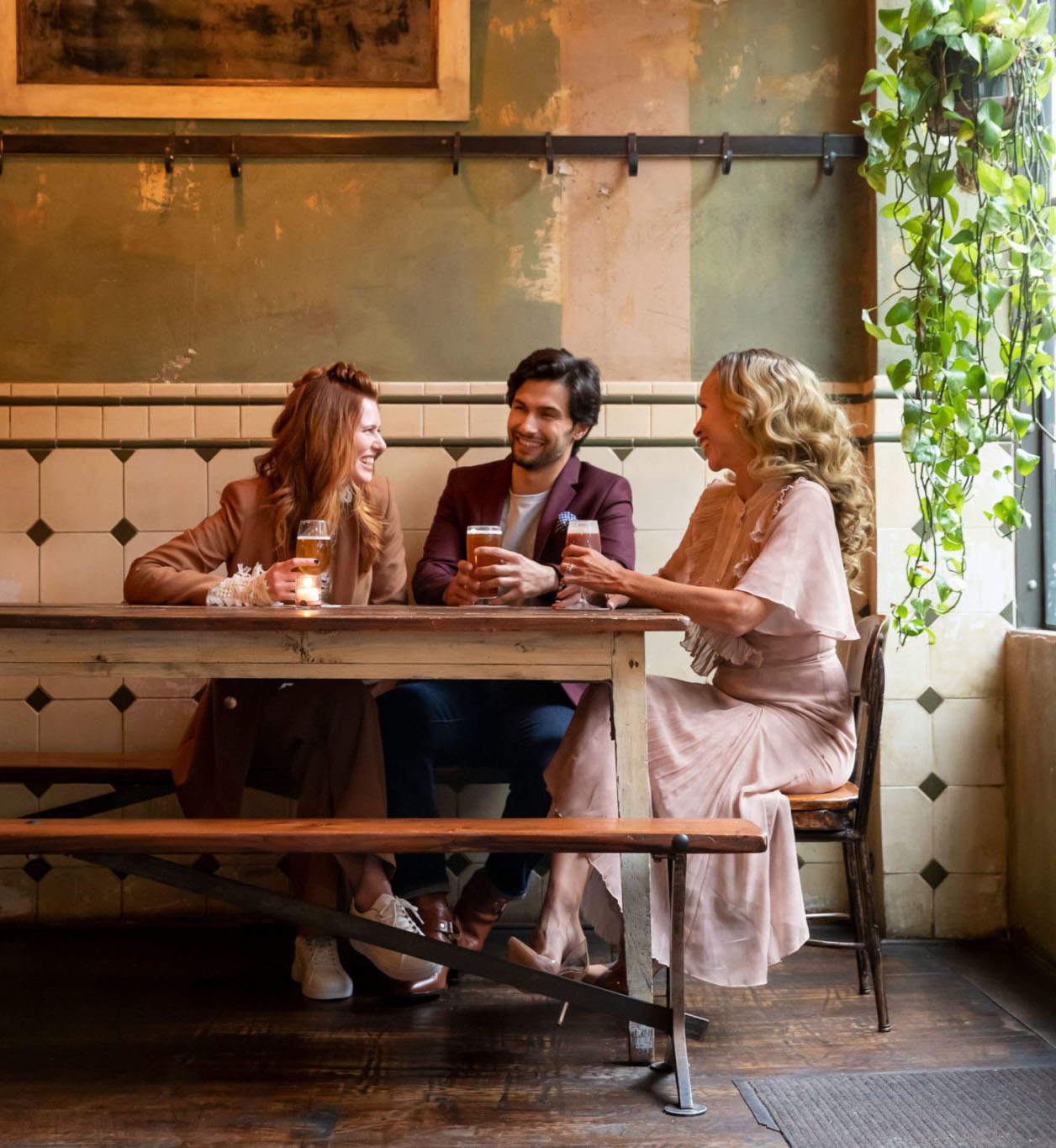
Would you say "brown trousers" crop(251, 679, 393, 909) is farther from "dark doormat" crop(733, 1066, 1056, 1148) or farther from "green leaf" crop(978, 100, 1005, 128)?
"green leaf" crop(978, 100, 1005, 128)

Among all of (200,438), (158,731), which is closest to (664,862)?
(158,731)

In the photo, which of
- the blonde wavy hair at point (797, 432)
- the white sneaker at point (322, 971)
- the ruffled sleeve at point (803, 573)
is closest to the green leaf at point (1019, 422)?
the blonde wavy hair at point (797, 432)

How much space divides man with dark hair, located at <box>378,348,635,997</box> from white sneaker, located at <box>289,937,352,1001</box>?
0.17m

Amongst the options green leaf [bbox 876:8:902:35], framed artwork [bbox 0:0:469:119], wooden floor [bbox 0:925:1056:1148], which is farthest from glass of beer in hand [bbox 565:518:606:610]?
framed artwork [bbox 0:0:469:119]

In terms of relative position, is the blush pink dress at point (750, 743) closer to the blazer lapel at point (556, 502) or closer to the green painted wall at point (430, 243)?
the blazer lapel at point (556, 502)

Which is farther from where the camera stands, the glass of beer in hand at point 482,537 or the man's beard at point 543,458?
the man's beard at point 543,458

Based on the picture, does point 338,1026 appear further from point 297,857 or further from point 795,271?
point 795,271

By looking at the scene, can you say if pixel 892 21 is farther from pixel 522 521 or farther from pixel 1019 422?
pixel 522 521

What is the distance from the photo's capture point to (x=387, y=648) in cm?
212

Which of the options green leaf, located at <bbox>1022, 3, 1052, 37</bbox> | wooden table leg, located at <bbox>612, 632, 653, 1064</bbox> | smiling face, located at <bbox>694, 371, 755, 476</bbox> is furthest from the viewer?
smiling face, located at <bbox>694, 371, 755, 476</bbox>

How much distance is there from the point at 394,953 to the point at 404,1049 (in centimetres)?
23

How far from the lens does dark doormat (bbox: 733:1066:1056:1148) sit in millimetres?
1881

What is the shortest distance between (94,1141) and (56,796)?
156 cm

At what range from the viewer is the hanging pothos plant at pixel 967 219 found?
2.36 metres
